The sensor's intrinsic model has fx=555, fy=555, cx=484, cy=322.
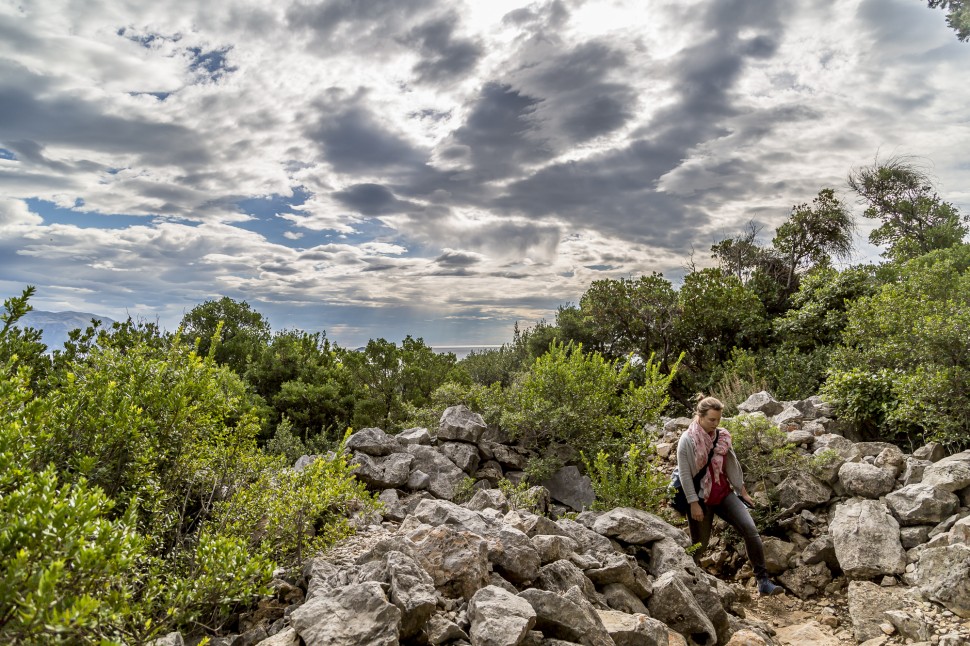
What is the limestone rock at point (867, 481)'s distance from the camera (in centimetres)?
705

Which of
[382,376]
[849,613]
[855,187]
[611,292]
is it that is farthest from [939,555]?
[855,187]

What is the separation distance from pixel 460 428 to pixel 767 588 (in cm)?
447

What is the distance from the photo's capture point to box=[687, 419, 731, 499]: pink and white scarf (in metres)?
6.62

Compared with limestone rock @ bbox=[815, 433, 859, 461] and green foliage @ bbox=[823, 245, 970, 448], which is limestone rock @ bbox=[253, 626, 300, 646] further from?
green foliage @ bbox=[823, 245, 970, 448]

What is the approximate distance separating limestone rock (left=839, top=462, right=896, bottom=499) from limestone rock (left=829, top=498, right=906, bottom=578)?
1.32 ft

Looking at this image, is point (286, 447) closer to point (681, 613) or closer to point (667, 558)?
point (667, 558)

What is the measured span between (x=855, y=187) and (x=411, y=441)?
20.2 meters

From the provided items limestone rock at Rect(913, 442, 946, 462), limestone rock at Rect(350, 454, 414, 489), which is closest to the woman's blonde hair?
limestone rock at Rect(913, 442, 946, 462)

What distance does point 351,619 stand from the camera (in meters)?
3.28

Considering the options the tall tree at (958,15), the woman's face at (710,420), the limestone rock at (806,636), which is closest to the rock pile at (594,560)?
the limestone rock at (806,636)

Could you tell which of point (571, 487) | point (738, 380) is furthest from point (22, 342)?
point (738, 380)

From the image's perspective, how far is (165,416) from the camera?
4.06m

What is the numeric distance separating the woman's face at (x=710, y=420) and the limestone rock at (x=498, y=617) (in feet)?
12.8

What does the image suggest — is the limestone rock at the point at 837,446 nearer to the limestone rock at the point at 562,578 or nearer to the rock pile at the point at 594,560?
the rock pile at the point at 594,560
